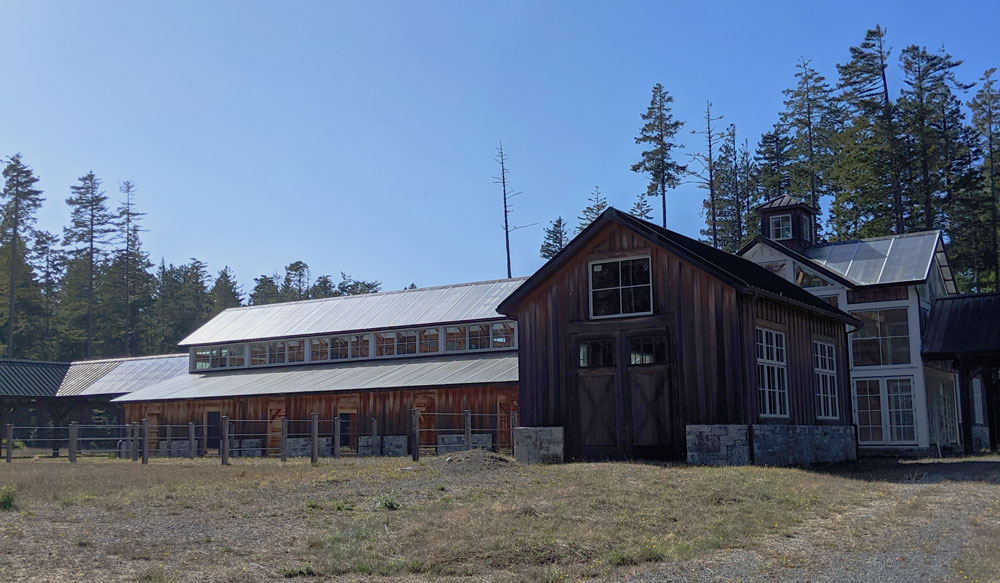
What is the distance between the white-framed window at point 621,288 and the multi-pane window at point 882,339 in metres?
13.2

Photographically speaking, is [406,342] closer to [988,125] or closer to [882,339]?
[882,339]

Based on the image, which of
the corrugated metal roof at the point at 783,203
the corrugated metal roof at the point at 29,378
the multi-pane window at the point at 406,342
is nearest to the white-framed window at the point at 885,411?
the corrugated metal roof at the point at 783,203

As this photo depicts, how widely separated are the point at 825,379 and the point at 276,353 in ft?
90.5

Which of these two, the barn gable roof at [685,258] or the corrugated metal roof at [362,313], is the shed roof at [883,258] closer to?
the barn gable roof at [685,258]

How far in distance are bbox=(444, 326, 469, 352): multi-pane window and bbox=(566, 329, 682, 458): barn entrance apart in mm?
16717

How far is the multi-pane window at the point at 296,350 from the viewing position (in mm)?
45031

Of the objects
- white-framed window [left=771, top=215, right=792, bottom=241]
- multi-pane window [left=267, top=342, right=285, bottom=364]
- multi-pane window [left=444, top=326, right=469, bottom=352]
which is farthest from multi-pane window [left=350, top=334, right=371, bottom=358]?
white-framed window [left=771, top=215, right=792, bottom=241]

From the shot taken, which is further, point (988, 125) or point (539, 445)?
point (988, 125)

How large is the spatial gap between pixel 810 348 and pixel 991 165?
136ft

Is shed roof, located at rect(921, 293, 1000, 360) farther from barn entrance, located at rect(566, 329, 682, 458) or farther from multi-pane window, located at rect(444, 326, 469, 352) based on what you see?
multi-pane window, located at rect(444, 326, 469, 352)

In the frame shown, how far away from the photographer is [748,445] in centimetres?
2125

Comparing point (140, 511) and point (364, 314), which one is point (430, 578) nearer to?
point (140, 511)

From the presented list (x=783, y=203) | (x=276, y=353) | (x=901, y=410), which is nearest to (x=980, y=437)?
(x=901, y=410)

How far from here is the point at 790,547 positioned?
38.1ft
